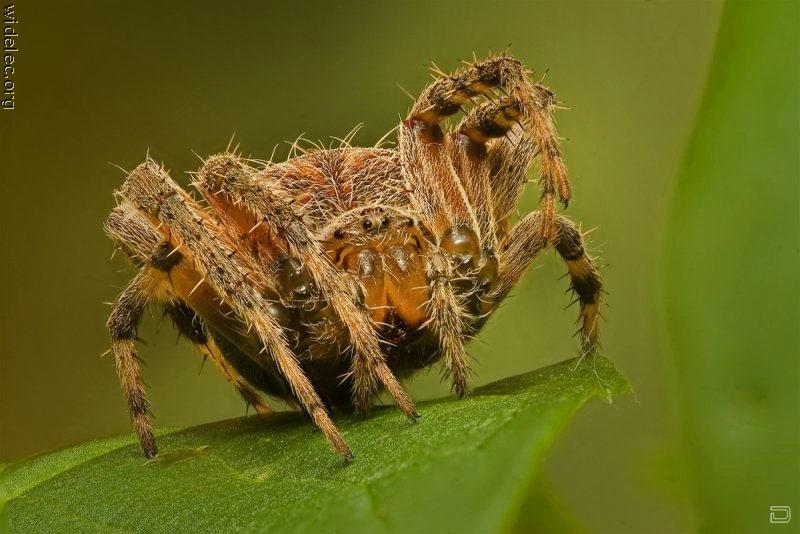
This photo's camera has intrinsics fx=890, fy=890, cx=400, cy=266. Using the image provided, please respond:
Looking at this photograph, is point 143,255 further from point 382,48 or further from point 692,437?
point 692,437

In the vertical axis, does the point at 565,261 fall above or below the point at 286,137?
below

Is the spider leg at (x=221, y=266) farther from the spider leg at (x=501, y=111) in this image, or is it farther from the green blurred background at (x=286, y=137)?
the spider leg at (x=501, y=111)

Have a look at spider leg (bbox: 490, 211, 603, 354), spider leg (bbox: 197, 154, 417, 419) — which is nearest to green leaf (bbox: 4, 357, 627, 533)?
spider leg (bbox: 197, 154, 417, 419)

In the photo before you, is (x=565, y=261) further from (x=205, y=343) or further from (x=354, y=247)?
(x=205, y=343)

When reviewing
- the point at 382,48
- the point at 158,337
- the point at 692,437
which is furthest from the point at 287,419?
the point at 382,48

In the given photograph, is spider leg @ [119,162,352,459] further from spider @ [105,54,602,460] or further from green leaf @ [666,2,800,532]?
green leaf @ [666,2,800,532]

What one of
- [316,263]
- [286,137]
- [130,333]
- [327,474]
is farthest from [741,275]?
[286,137]

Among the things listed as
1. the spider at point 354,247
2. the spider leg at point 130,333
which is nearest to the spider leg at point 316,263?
the spider at point 354,247
